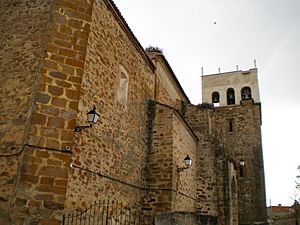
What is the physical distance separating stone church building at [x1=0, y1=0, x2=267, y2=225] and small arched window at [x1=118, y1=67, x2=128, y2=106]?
0.12 ft

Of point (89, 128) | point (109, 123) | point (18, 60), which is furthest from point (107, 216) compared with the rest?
point (18, 60)

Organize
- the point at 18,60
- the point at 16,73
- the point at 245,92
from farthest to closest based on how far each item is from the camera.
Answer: the point at 245,92
the point at 18,60
the point at 16,73

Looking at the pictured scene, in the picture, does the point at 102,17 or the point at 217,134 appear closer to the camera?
the point at 102,17

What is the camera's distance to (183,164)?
1436cm

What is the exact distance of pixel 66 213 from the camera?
741 cm

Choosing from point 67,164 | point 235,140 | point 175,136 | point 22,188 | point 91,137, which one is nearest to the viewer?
point 22,188

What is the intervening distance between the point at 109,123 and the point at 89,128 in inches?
51.4

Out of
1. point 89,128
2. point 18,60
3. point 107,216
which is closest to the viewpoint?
point 107,216

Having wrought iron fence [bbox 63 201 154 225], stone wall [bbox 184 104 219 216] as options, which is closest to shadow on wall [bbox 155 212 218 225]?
wrought iron fence [bbox 63 201 154 225]

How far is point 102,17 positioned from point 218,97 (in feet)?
63.3

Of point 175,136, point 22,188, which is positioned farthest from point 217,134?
point 22,188

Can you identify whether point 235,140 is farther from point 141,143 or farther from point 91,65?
point 91,65

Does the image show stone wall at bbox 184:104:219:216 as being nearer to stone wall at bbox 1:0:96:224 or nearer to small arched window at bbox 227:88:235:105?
small arched window at bbox 227:88:235:105

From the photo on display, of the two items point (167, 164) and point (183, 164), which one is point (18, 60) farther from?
point (183, 164)
